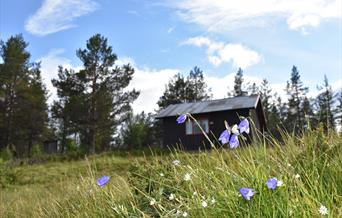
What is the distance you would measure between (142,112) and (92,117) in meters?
24.9

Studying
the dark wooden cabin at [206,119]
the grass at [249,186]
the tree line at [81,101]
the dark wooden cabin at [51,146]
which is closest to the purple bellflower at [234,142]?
the grass at [249,186]

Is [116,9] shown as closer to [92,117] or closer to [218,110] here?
[218,110]

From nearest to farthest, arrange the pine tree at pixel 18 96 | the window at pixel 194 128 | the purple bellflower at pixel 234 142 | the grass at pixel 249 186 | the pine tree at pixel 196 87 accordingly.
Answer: the grass at pixel 249 186, the purple bellflower at pixel 234 142, the window at pixel 194 128, the pine tree at pixel 18 96, the pine tree at pixel 196 87

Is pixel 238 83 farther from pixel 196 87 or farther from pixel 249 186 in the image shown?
pixel 249 186

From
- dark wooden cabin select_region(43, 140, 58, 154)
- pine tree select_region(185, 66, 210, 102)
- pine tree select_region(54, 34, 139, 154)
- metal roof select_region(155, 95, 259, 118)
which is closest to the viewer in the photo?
metal roof select_region(155, 95, 259, 118)

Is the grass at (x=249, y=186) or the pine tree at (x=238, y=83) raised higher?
the pine tree at (x=238, y=83)

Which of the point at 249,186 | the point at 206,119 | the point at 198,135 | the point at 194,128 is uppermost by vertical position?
the point at 206,119

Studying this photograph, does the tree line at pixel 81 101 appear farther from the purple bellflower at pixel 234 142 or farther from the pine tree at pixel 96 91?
the purple bellflower at pixel 234 142

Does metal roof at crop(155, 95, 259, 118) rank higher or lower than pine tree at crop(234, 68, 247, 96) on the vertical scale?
lower

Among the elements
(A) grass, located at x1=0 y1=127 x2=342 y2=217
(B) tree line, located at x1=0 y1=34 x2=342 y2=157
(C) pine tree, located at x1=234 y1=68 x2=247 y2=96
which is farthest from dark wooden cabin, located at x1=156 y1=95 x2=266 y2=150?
(C) pine tree, located at x1=234 y1=68 x2=247 y2=96

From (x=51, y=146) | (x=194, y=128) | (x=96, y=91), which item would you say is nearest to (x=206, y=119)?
(x=194, y=128)

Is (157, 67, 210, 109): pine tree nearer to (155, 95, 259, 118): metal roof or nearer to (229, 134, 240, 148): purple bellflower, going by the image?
(155, 95, 259, 118): metal roof

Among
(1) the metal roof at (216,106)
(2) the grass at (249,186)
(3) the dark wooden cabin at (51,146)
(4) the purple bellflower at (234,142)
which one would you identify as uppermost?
(1) the metal roof at (216,106)

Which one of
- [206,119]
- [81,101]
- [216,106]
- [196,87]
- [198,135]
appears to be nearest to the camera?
[198,135]
